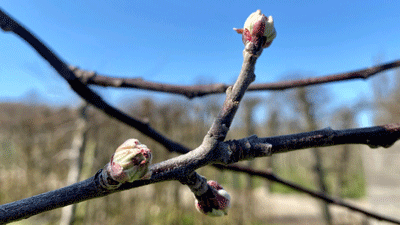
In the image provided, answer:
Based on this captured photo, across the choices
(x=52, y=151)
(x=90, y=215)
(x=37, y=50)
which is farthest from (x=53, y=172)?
(x=37, y=50)

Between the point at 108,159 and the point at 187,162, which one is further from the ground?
the point at 108,159

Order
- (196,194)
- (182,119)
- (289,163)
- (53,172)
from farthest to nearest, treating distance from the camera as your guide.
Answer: (289,163), (182,119), (53,172), (196,194)

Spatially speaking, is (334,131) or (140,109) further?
(140,109)

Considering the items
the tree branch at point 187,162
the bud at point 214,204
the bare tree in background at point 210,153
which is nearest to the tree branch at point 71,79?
the bare tree in background at point 210,153

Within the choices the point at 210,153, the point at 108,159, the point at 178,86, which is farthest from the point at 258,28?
the point at 108,159

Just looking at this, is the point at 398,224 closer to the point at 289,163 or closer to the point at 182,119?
the point at 182,119

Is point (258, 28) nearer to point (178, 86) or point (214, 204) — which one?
point (214, 204)

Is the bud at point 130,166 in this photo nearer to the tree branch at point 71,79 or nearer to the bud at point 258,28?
the bud at point 258,28
